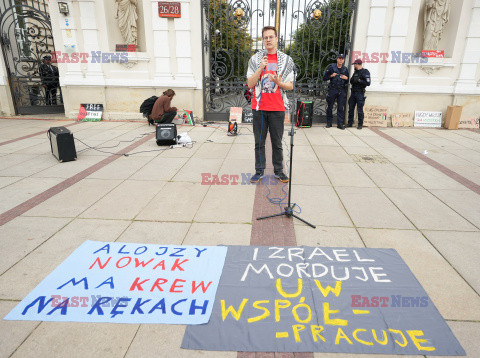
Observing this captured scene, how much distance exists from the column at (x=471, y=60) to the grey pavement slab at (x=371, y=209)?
7.77 m

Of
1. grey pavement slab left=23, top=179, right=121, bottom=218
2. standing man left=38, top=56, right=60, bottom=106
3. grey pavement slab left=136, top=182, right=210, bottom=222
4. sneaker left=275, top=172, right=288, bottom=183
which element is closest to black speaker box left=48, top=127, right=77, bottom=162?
grey pavement slab left=23, top=179, right=121, bottom=218

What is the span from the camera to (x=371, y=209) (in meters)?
4.24

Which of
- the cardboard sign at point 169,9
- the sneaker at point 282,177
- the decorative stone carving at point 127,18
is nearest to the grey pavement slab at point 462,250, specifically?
the sneaker at point 282,177

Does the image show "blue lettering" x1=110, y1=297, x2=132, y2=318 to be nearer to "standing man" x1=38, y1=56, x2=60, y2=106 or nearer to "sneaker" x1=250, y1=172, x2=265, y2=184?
"sneaker" x1=250, y1=172, x2=265, y2=184

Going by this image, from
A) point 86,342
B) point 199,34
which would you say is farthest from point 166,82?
point 86,342

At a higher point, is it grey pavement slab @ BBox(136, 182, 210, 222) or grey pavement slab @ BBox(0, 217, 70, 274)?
grey pavement slab @ BBox(136, 182, 210, 222)

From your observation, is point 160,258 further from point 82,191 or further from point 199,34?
point 199,34

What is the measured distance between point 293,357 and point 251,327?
36cm

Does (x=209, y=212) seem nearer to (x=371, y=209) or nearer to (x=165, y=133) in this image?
(x=371, y=209)

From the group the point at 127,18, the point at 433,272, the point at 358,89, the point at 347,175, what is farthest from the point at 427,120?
the point at 127,18

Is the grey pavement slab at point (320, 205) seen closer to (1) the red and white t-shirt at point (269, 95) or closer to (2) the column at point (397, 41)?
(1) the red and white t-shirt at point (269, 95)

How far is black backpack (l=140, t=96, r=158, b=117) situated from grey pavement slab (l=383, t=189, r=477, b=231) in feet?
25.2

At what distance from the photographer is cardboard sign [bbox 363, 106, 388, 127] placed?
33.6 ft

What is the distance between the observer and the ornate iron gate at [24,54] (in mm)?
10969
